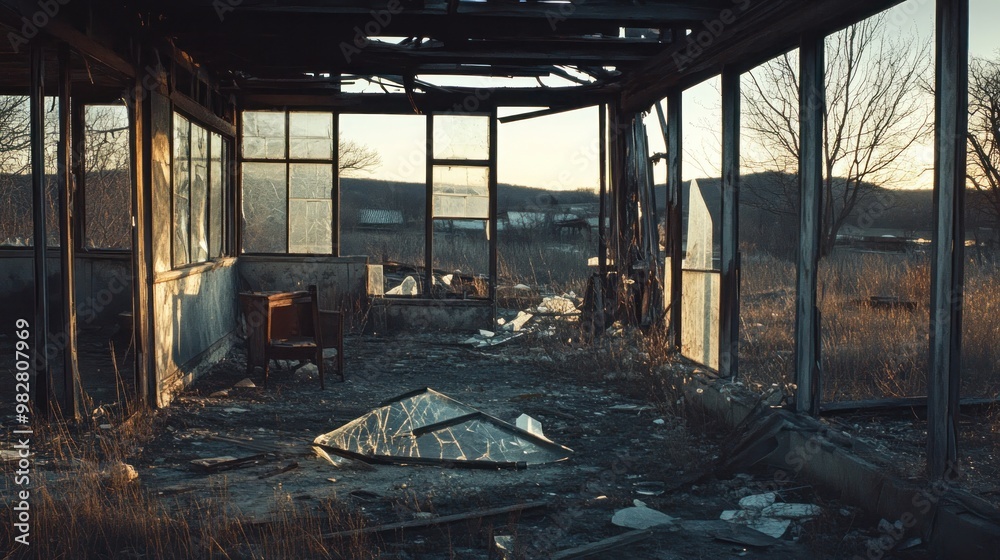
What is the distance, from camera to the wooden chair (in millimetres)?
8047

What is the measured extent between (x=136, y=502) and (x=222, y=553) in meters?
0.78

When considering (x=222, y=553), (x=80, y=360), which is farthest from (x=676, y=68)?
(x=80, y=360)

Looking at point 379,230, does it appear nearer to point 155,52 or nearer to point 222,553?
point 155,52

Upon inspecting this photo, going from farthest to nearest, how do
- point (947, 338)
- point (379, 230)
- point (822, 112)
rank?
point (379, 230)
point (822, 112)
point (947, 338)

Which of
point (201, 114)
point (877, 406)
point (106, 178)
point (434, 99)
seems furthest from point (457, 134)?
point (877, 406)

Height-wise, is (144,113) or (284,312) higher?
(144,113)

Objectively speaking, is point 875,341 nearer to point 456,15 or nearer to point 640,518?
point 640,518

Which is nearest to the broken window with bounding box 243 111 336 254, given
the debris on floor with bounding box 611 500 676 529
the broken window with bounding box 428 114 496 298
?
the broken window with bounding box 428 114 496 298

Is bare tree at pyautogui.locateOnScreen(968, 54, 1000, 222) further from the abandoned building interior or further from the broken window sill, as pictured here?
the broken window sill

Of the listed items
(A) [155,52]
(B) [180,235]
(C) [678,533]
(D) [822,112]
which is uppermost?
(A) [155,52]

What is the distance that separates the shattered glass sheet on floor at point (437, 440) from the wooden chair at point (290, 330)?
2.03 meters

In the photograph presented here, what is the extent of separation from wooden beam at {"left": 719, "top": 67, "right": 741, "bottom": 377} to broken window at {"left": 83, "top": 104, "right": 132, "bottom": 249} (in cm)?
685

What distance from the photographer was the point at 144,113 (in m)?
6.94

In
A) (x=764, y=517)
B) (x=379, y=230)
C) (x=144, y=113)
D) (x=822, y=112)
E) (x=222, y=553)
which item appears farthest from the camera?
(x=379, y=230)
